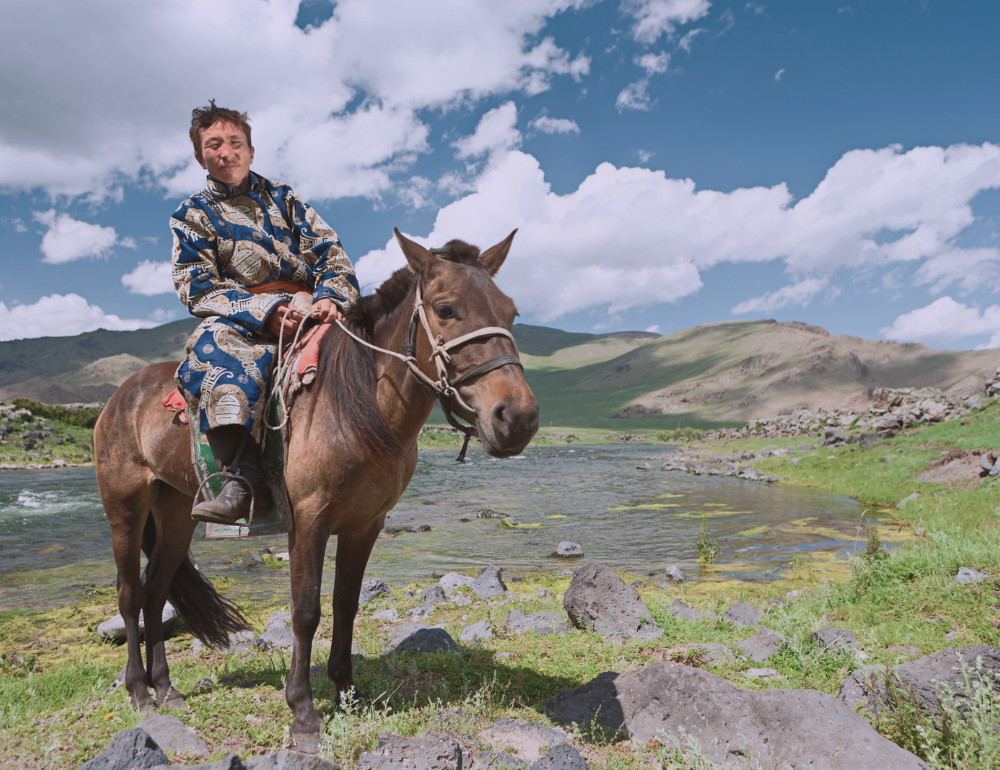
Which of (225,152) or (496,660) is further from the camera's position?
(496,660)

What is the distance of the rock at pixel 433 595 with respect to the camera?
27.0ft

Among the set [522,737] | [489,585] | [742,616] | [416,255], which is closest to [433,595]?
[489,585]

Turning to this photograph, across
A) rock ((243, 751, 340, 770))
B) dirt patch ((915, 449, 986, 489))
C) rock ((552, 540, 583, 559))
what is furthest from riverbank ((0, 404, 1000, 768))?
dirt patch ((915, 449, 986, 489))

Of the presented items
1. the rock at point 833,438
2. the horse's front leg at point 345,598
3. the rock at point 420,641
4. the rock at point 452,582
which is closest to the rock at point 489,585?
the rock at point 452,582

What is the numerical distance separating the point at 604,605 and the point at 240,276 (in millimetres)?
5139

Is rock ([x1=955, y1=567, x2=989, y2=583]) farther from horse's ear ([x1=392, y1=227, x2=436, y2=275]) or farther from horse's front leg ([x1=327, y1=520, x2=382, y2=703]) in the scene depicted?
horse's ear ([x1=392, y1=227, x2=436, y2=275])

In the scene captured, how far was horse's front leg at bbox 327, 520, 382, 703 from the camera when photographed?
429 cm

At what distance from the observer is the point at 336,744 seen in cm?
348

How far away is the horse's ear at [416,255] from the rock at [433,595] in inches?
238

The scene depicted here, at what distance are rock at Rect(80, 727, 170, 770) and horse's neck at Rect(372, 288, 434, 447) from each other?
6.92 ft

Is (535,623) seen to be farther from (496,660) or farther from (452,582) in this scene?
(452,582)

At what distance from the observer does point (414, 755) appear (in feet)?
9.93

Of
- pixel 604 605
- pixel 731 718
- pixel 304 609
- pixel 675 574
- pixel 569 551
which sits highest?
pixel 304 609

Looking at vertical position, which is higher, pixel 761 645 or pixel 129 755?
pixel 129 755
